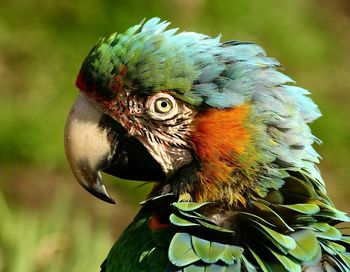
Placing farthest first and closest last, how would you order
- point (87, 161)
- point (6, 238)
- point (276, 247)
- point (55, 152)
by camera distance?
point (55, 152) < point (6, 238) < point (87, 161) < point (276, 247)

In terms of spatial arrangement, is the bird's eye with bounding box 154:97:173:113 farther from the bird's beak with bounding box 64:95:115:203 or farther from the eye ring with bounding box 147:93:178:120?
the bird's beak with bounding box 64:95:115:203

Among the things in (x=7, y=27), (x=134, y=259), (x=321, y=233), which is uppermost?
(x=7, y=27)

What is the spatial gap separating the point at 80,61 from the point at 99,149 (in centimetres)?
256

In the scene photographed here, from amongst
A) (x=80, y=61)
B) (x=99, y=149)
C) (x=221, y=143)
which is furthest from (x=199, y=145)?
(x=80, y=61)

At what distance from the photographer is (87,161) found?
210cm

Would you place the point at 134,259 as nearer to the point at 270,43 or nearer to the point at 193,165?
the point at 193,165

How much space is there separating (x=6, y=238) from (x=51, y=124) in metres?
1.52

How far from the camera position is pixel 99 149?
2082mm

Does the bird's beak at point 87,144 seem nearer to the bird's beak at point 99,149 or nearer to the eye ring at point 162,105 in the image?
the bird's beak at point 99,149

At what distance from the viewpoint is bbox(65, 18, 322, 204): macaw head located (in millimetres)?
2055

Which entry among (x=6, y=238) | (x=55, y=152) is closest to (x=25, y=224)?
(x=6, y=238)

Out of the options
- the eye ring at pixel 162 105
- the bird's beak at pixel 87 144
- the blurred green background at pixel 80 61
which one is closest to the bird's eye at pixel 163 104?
the eye ring at pixel 162 105

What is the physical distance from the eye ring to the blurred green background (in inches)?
71.8

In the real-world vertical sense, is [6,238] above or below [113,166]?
below
